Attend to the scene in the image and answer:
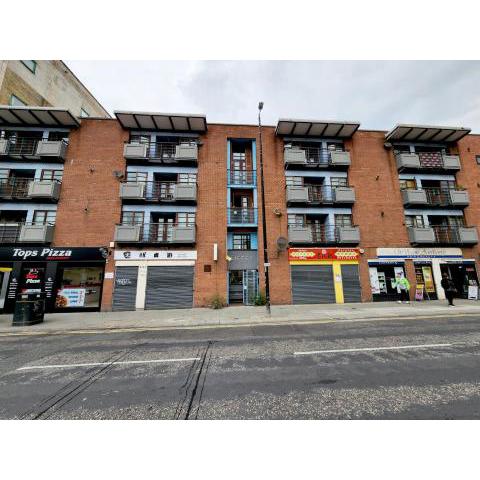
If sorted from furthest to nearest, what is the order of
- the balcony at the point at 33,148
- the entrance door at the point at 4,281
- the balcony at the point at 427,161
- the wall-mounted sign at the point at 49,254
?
the balcony at the point at 427,161
the balcony at the point at 33,148
the wall-mounted sign at the point at 49,254
the entrance door at the point at 4,281

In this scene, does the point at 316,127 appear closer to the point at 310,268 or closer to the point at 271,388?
the point at 310,268

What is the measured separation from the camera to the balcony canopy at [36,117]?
51.5ft

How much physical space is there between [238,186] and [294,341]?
12752 mm

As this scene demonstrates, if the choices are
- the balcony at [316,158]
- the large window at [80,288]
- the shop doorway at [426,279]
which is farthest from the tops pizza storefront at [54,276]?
the shop doorway at [426,279]

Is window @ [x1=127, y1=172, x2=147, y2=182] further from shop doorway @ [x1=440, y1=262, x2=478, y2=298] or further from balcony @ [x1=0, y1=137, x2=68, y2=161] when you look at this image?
shop doorway @ [x1=440, y1=262, x2=478, y2=298]

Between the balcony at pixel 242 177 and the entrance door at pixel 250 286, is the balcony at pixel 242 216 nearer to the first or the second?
the balcony at pixel 242 177

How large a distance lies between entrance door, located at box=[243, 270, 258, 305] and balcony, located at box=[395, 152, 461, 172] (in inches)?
588

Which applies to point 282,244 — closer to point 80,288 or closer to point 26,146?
point 80,288

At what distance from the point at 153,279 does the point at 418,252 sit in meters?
19.7

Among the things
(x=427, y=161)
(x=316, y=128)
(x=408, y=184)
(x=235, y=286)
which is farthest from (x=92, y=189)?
(x=427, y=161)

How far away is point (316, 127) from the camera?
1797cm

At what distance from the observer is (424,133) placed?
1877 cm

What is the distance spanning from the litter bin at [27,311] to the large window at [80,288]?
3.58 m

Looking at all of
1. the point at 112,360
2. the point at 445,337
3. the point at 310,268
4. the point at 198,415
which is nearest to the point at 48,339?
the point at 112,360
